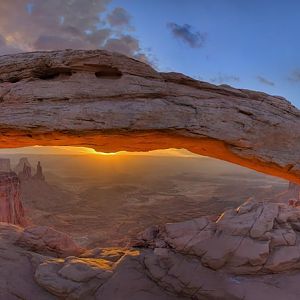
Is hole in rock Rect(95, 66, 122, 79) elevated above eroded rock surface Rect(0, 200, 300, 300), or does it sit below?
above

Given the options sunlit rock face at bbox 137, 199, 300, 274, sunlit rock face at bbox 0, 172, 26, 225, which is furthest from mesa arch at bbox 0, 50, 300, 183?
sunlit rock face at bbox 0, 172, 26, 225

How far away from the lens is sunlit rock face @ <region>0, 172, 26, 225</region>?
95.9 feet

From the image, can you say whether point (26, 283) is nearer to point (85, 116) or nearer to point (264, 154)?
point (85, 116)

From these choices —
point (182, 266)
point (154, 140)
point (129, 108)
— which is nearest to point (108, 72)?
point (129, 108)

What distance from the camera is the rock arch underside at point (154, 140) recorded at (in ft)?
30.0

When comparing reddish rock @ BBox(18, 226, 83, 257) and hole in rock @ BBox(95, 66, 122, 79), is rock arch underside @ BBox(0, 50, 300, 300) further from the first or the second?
reddish rock @ BBox(18, 226, 83, 257)

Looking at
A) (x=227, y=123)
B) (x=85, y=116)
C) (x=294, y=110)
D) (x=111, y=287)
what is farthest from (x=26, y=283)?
(x=294, y=110)

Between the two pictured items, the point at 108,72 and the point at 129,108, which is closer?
the point at 129,108

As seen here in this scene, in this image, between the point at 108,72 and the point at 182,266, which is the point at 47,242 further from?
the point at 108,72

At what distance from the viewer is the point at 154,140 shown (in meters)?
10.5

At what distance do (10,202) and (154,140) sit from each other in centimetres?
2450

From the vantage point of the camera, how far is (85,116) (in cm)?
901

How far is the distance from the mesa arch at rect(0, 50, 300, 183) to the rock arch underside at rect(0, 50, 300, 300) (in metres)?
0.03

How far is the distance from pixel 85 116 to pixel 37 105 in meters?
1.51
